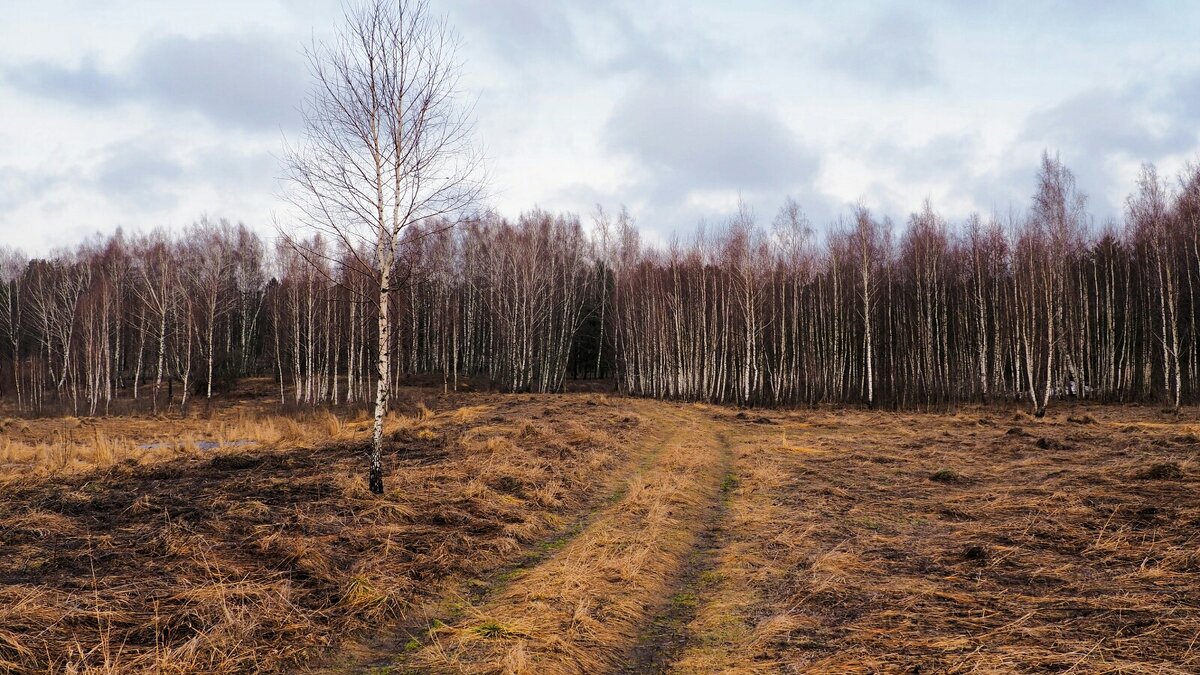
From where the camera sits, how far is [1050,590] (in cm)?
503

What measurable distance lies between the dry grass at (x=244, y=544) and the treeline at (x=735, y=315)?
17.7 m

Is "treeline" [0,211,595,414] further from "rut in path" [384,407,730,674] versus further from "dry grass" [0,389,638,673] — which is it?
"rut in path" [384,407,730,674]

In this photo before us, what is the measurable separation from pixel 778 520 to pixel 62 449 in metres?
16.0

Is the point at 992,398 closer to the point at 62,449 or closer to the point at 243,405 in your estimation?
the point at 62,449

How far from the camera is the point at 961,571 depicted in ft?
18.7

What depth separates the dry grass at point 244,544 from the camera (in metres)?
4.21

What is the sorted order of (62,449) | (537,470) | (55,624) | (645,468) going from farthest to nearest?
(62,449) → (645,468) → (537,470) → (55,624)

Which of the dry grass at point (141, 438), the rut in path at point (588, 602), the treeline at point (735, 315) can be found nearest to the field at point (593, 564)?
the rut in path at point (588, 602)

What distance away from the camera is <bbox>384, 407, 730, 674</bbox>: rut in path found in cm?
430

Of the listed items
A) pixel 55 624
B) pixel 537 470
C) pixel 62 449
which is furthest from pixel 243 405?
pixel 55 624

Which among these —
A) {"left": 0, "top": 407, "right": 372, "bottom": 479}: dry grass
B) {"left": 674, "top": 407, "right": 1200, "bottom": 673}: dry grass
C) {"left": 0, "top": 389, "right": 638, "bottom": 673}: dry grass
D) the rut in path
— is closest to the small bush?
{"left": 674, "top": 407, "right": 1200, "bottom": 673}: dry grass

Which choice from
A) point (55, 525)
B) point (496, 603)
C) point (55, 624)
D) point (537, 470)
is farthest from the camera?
→ point (537, 470)

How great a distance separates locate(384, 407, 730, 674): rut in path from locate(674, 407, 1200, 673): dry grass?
0.54 meters

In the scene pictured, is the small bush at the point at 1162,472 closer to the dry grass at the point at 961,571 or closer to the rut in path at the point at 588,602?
the dry grass at the point at 961,571
